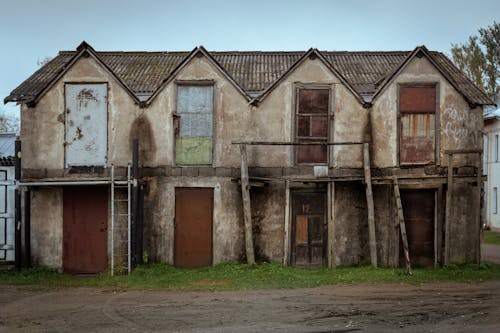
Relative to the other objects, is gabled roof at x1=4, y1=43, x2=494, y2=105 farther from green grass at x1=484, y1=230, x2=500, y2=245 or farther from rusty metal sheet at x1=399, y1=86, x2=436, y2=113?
green grass at x1=484, y1=230, x2=500, y2=245

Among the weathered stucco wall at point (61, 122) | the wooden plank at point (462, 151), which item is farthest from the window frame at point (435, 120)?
the weathered stucco wall at point (61, 122)

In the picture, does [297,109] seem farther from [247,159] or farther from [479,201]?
[479,201]

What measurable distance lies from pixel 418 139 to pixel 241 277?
6.90m

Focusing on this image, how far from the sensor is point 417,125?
20219 millimetres

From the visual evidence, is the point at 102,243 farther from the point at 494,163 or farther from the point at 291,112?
the point at 494,163

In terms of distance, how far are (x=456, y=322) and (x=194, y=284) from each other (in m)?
7.28

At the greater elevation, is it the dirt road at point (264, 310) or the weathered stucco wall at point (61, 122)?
the weathered stucco wall at point (61, 122)

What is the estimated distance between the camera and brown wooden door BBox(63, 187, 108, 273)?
20.2 metres

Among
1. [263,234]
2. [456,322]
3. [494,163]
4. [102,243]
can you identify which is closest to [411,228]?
[263,234]

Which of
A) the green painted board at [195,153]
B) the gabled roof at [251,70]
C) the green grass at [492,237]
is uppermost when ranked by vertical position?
the gabled roof at [251,70]

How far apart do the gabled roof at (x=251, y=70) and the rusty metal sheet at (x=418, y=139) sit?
4.15ft

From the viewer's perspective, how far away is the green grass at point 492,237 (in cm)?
3341

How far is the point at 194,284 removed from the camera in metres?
17.4

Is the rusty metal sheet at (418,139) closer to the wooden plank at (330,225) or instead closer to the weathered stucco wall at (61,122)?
the wooden plank at (330,225)
